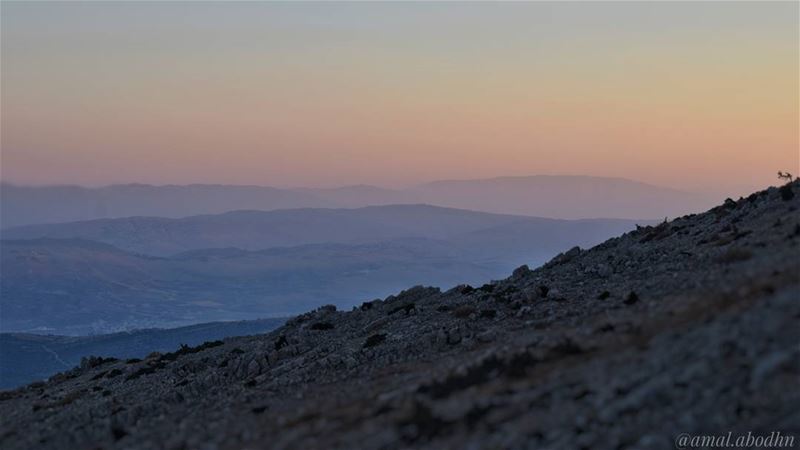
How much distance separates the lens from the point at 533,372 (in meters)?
21.2

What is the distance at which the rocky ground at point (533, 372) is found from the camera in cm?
1691

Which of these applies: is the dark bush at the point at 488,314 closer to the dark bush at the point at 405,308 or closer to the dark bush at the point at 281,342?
the dark bush at the point at 405,308

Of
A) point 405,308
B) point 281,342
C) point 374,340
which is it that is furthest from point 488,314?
point 281,342

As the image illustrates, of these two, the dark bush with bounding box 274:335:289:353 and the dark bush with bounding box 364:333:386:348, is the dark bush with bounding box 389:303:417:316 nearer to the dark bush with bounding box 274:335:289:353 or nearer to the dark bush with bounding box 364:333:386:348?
the dark bush with bounding box 274:335:289:353

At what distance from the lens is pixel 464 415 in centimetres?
1892

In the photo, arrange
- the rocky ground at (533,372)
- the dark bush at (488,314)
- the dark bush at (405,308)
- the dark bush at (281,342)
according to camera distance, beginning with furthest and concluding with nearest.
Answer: the dark bush at (405,308) → the dark bush at (281,342) → the dark bush at (488,314) → the rocky ground at (533,372)

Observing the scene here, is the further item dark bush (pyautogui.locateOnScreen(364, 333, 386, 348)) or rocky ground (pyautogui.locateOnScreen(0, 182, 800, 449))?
dark bush (pyautogui.locateOnScreen(364, 333, 386, 348))

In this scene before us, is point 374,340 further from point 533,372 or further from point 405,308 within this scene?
point 533,372

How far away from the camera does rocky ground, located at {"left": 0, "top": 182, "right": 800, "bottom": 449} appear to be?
55.5 feet

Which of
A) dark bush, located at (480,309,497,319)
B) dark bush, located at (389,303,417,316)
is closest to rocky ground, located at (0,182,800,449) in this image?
dark bush, located at (480,309,497,319)

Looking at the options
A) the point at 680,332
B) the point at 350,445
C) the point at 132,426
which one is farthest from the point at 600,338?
the point at 132,426

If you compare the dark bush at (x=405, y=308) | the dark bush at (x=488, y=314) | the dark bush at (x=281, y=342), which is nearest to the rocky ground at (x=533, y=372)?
the dark bush at (x=488, y=314)

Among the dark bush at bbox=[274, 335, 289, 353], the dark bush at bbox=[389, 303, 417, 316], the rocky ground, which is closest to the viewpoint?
the rocky ground

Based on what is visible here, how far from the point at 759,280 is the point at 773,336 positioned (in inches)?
205
